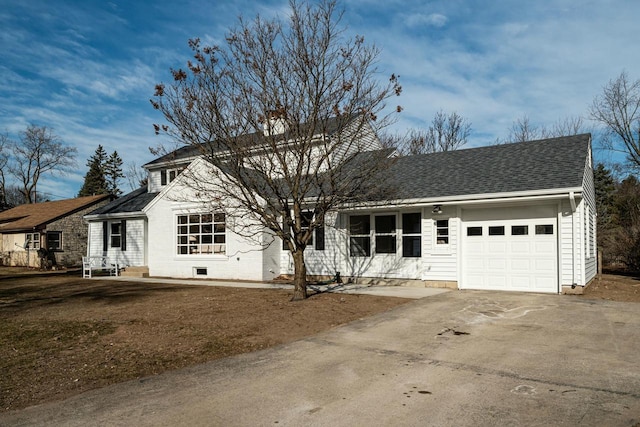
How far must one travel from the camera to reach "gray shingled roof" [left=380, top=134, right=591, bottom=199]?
13.2 m

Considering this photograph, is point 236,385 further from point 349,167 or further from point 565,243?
point 565,243

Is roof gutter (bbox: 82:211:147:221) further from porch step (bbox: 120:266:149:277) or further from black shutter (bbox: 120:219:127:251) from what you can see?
porch step (bbox: 120:266:149:277)

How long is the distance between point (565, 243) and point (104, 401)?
39.0 feet

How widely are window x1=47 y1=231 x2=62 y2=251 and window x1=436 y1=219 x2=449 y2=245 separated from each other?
2642 centimetres

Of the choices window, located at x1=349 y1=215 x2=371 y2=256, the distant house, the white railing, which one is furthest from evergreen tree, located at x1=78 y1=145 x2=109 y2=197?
window, located at x1=349 y1=215 x2=371 y2=256

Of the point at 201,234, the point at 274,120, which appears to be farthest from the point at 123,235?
the point at 274,120

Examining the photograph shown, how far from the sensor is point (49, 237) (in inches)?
1192

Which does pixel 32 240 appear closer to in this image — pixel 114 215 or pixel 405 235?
pixel 114 215

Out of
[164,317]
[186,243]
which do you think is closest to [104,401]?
[164,317]

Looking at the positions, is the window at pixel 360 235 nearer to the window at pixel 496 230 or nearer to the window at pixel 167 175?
the window at pixel 496 230

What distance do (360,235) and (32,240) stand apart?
25336 mm

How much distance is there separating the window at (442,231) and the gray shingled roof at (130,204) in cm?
1494

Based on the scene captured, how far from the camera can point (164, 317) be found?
1001 centimetres

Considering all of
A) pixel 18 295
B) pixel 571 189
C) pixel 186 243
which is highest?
pixel 571 189
